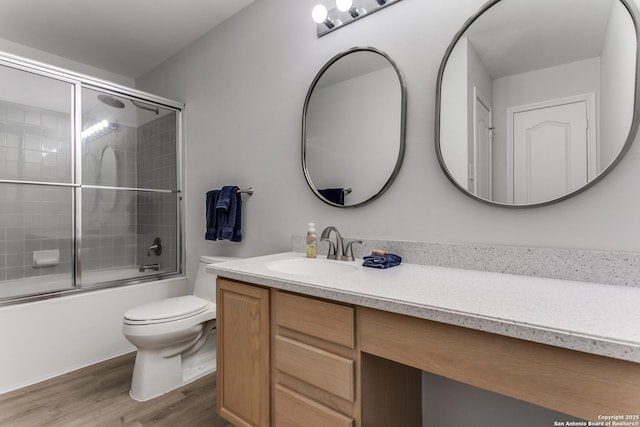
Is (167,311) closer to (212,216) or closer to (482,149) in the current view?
(212,216)

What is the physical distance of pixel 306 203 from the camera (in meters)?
1.81

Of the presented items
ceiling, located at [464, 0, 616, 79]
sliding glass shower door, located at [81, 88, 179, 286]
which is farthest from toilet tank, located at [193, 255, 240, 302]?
ceiling, located at [464, 0, 616, 79]

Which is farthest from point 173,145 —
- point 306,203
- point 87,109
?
point 306,203

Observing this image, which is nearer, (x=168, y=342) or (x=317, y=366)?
(x=317, y=366)

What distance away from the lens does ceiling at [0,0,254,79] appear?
211 cm

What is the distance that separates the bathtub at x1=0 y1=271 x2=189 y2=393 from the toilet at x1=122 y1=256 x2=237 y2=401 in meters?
0.57

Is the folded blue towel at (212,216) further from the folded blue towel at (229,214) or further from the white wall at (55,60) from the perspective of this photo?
the white wall at (55,60)

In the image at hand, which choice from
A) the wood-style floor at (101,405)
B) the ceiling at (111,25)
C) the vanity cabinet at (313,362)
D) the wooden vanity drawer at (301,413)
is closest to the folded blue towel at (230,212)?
the wood-style floor at (101,405)

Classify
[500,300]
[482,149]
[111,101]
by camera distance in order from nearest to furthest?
[500,300]
[482,149]
[111,101]

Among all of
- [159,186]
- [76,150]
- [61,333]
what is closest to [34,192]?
[76,150]

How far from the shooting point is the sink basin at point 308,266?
57.0 inches

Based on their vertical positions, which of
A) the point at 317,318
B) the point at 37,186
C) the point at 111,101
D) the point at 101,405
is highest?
the point at 111,101

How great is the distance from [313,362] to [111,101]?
2.46m

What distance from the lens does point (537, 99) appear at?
3.75 feet
